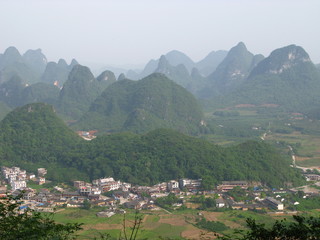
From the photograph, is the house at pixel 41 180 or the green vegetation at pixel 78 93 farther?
the green vegetation at pixel 78 93

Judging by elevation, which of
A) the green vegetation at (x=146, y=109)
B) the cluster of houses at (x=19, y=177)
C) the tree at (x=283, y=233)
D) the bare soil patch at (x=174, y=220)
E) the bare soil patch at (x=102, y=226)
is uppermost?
the green vegetation at (x=146, y=109)

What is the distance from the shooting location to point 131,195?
88.7 feet

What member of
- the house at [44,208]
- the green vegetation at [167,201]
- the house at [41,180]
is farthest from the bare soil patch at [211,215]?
the house at [41,180]

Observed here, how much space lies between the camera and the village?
24672 millimetres

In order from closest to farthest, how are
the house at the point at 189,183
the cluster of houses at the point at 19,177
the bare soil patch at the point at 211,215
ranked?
the bare soil patch at the point at 211,215 < the house at the point at 189,183 < the cluster of houses at the point at 19,177

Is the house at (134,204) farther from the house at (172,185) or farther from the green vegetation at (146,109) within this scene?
the green vegetation at (146,109)

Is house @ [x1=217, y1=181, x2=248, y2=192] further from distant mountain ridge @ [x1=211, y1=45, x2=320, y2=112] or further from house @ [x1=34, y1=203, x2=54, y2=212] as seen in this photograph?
distant mountain ridge @ [x1=211, y1=45, x2=320, y2=112]

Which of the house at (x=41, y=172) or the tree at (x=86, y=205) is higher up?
the house at (x=41, y=172)

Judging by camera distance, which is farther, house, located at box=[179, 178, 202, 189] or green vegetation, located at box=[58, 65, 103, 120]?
green vegetation, located at box=[58, 65, 103, 120]

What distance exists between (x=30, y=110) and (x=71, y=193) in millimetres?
16042

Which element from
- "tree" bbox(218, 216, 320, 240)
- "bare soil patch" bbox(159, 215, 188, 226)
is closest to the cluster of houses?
"bare soil patch" bbox(159, 215, 188, 226)

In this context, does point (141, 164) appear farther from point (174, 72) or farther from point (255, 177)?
point (174, 72)

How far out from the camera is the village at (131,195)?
24.7 meters

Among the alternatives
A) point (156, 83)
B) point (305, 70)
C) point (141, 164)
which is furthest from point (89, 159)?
point (305, 70)
